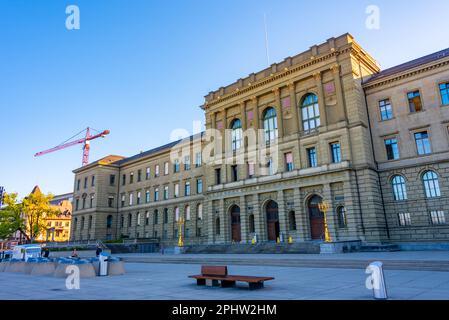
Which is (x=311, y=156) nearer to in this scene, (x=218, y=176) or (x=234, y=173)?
(x=234, y=173)

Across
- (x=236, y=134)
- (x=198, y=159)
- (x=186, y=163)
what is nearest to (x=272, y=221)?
(x=236, y=134)

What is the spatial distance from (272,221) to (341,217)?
8.51 metres

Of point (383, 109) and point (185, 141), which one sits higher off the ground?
point (185, 141)

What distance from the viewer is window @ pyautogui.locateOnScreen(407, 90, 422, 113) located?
33.3 m

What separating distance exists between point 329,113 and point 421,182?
11.5 metres

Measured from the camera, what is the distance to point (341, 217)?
33938 mm

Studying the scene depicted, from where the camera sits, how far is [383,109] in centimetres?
3569

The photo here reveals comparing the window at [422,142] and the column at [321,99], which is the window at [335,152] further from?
the window at [422,142]

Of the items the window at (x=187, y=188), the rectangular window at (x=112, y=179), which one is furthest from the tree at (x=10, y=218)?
the window at (x=187, y=188)
